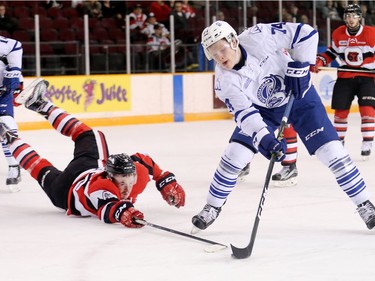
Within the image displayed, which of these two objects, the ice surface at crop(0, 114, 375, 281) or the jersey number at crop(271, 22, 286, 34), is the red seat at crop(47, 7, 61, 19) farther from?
the jersey number at crop(271, 22, 286, 34)

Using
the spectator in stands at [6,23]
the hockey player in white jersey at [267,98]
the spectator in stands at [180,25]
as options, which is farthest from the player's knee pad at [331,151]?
the spectator in stands at [180,25]

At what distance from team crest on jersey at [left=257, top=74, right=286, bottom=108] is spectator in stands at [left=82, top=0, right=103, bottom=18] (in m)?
7.27

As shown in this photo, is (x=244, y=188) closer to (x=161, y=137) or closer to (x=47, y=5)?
(x=161, y=137)

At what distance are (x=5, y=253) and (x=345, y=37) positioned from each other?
A: 13.1 ft

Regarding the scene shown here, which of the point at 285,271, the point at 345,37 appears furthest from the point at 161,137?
the point at 285,271

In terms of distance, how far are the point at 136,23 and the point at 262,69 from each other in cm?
753

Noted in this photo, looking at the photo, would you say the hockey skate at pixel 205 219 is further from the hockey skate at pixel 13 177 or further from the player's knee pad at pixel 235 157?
the hockey skate at pixel 13 177

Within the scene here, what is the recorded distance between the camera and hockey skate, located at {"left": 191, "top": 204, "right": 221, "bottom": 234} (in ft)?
13.5

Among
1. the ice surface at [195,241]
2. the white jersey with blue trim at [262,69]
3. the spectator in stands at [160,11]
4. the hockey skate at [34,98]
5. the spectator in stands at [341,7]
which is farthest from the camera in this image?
the spectator in stands at [341,7]

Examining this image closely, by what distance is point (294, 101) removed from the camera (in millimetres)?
4125

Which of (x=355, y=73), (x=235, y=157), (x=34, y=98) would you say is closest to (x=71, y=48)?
(x=355, y=73)

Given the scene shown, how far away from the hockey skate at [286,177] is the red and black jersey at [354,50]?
1493 millimetres

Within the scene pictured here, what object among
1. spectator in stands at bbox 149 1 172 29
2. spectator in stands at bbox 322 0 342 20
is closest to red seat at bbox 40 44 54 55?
spectator in stands at bbox 149 1 172 29

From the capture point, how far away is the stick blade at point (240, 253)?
3578mm
